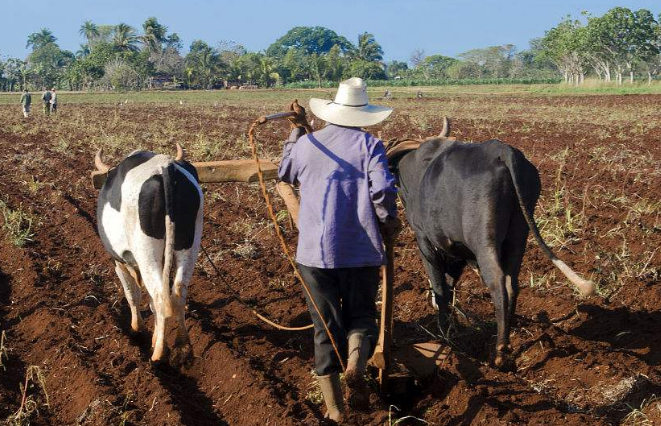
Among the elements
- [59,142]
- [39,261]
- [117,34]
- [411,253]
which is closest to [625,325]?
[411,253]

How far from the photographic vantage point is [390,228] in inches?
166

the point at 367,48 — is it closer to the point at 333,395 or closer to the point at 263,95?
the point at 263,95

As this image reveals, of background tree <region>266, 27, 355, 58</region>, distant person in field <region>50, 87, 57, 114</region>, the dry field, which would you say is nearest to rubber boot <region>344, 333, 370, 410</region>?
the dry field

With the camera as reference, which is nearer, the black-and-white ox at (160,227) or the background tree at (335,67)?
the black-and-white ox at (160,227)

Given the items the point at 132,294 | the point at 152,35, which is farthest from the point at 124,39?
the point at 132,294

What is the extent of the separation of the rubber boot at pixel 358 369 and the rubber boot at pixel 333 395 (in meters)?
0.08

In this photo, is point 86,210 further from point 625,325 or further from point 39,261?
point 625,325

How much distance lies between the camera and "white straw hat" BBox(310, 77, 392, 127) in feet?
13.7

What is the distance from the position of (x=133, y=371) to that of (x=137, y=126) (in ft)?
62.4

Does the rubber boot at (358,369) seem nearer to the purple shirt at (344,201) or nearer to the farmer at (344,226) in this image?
the farmer at (344,226)

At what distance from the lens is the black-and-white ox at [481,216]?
4.69 meters

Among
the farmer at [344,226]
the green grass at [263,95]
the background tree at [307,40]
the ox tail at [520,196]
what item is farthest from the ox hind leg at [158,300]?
the background tree at [307,40]

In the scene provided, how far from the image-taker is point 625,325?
5.70 m

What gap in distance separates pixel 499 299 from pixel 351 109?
151cm
